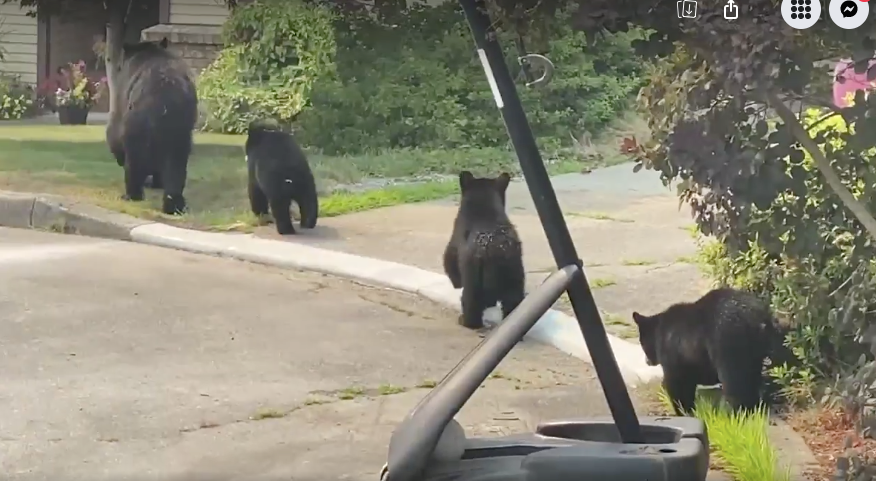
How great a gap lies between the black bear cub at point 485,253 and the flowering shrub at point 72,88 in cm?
209

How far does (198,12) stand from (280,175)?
2.40ft

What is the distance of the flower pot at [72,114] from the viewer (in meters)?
5.56

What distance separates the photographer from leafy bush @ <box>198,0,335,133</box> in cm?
473

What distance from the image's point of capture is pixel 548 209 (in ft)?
6.71

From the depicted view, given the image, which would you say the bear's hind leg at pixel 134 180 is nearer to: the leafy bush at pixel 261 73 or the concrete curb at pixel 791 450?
the leafy bush at pixel 261 73

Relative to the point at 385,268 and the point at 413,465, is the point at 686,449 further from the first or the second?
the point at 385,268

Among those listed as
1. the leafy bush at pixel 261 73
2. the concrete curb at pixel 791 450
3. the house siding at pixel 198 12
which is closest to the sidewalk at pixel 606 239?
the concrete curb at pixel 791 450

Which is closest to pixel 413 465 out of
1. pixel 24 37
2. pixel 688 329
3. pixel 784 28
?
pixel 784 28

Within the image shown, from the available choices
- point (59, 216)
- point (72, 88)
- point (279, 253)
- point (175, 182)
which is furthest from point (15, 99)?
point (279, 253)

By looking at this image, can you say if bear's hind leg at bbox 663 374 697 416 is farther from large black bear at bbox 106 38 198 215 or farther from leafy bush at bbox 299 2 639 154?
large black bear at bbox 106 38 198 215

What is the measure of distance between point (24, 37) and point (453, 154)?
70.8 inches

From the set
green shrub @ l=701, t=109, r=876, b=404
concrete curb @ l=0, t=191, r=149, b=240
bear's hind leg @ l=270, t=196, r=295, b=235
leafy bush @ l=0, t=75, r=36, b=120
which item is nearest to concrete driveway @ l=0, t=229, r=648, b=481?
bear's hind leg @ l=270, t=196, r=295, b=235

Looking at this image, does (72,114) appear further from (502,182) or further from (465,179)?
(502,182)

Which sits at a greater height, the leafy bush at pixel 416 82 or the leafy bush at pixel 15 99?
the leafy bush at pixel 416 82
